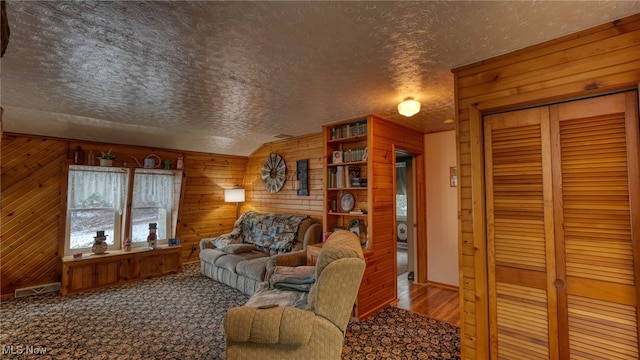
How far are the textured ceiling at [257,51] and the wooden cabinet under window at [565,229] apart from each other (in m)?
0.57

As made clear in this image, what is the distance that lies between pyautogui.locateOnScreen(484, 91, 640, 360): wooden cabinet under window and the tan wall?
236cm

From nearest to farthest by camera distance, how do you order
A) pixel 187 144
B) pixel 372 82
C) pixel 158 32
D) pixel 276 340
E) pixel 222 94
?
1. pixel 158 32
2. pixel 276 340
3. pixel 372 82
4. pixel 222 94
5. pixel 187 144

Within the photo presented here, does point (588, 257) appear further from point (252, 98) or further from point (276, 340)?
point (252, 98)

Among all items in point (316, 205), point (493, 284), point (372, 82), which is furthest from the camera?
point (316, 205)

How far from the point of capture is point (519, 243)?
1.93m

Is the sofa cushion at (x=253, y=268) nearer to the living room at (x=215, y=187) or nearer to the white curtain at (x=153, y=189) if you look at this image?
the living room at (x=215, y=187)

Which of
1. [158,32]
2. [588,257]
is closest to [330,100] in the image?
[158,32]

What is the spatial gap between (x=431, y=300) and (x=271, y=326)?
275cm

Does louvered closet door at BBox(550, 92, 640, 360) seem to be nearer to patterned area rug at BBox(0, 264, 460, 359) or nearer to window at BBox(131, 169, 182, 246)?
patterned area rug at BBox(0, 264, 460, 359)

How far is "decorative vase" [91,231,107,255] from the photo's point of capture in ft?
14.0

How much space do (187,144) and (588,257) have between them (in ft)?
18.0

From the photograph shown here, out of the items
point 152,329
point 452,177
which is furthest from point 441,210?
point 152,329

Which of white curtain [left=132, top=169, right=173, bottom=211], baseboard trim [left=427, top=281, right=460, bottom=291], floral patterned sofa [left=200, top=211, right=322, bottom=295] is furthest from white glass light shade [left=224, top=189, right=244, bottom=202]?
baseboard trim [left=427, top=281, right=460, bottom=291]

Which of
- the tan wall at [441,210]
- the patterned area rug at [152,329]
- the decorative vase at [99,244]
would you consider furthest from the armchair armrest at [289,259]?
the decorative vase at [99,244]
